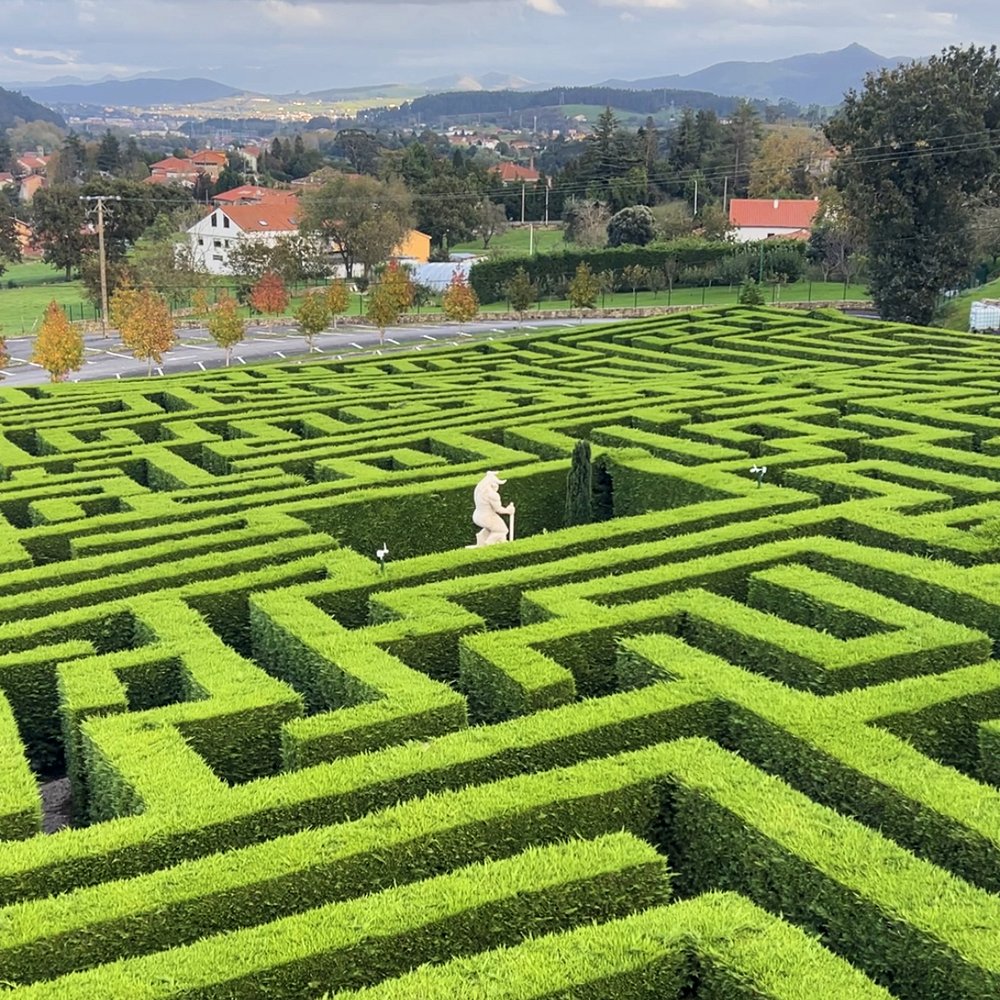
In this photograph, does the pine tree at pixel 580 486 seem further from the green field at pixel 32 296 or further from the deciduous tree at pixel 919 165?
the green field at pixel 32 296

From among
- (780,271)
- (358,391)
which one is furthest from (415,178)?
(358,391)

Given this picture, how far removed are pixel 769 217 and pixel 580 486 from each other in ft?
311

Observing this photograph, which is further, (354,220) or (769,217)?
(769,217)

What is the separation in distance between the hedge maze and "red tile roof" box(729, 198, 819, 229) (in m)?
88.3

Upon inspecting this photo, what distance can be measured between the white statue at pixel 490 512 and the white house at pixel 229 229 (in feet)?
295

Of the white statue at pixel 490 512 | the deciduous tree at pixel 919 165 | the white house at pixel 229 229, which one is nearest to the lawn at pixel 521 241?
the white house at pixel 229 229

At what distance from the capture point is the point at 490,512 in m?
18.3

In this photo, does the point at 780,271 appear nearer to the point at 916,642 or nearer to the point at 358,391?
the point at 358,391

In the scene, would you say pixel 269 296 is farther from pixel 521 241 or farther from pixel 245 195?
pixel 245 195

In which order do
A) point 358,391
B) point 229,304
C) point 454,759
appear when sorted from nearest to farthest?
point 454,759
point 358,391
point 229,304

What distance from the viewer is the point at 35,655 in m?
14.2

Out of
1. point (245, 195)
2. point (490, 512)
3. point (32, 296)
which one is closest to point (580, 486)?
point (490, 512)

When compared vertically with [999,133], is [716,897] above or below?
below

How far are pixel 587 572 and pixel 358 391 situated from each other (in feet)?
56.9
